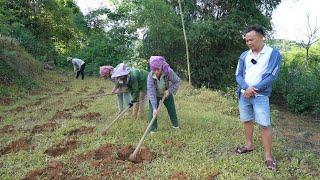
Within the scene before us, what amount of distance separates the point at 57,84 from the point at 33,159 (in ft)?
35.1

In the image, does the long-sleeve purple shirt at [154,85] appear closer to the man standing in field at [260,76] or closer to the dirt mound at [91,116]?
the man standing in field at [260,76]

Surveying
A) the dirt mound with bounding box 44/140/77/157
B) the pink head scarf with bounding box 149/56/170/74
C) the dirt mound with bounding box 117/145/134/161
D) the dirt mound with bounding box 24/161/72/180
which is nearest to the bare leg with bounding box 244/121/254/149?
the pink head scarf with bounding box 149/56/170/74

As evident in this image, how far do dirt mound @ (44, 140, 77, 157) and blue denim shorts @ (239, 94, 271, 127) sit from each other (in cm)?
288

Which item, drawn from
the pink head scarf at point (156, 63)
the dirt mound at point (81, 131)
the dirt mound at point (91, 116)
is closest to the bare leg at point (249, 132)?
the pink head scarf at point (156, 63)

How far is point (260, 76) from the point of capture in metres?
5.45

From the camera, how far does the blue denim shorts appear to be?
17.9ft

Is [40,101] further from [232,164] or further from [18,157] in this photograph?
[232,164]

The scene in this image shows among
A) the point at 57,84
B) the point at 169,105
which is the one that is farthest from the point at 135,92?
the point at 57,84

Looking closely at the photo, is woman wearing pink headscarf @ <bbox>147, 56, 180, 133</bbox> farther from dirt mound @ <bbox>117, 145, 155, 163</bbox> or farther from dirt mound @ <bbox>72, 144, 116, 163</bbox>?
dirt mound @ <bbox>72, 144, 116, 163</bbox>

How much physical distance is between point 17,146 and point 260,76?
14.1ft

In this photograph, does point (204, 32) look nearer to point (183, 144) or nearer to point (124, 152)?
Answer: point (183, 144)

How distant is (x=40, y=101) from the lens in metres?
12.4

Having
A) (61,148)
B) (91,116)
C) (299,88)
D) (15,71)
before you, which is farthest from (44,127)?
(299,88)

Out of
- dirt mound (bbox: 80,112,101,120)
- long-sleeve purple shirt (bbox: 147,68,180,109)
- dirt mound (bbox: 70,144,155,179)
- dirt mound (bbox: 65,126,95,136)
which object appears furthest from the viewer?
dirt mound (bbox: 80,112,101,120)
